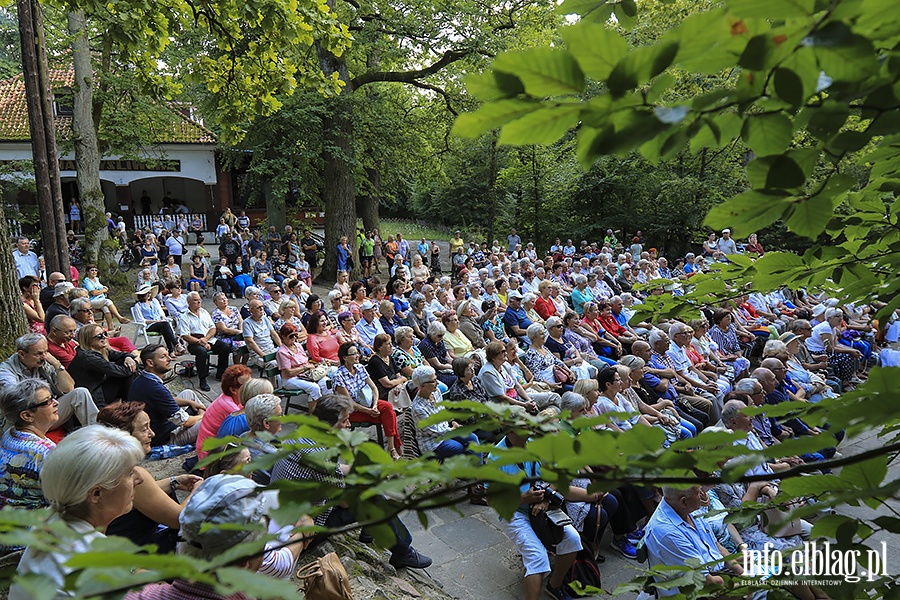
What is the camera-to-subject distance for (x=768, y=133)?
97 centimetres

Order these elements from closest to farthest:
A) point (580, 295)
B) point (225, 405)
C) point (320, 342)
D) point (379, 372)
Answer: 1. point (225, 405)
2. point (379, 372)
3. point (320, 342)
4. point (580, 295)

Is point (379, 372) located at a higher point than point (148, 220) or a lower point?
lower

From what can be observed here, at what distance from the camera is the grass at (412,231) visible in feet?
110

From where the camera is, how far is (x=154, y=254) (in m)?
15.0

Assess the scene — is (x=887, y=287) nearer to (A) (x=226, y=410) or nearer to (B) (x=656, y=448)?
(B) (x=656, y=448)

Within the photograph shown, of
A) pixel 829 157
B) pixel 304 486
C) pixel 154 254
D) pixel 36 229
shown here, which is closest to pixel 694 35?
pixel 829 157

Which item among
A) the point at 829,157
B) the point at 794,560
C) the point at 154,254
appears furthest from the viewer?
the point at 154,254

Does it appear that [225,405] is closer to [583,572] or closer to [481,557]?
[481,557]

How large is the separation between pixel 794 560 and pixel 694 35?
1477 mm

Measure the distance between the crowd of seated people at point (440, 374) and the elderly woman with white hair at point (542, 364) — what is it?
0.03m

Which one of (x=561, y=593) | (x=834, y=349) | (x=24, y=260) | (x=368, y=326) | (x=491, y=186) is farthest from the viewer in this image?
(x=491, y=186)

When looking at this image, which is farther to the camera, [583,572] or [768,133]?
[583,572]

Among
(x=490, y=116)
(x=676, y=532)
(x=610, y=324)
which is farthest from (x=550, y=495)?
(x=610, y=324)

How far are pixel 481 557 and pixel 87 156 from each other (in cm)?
1435
